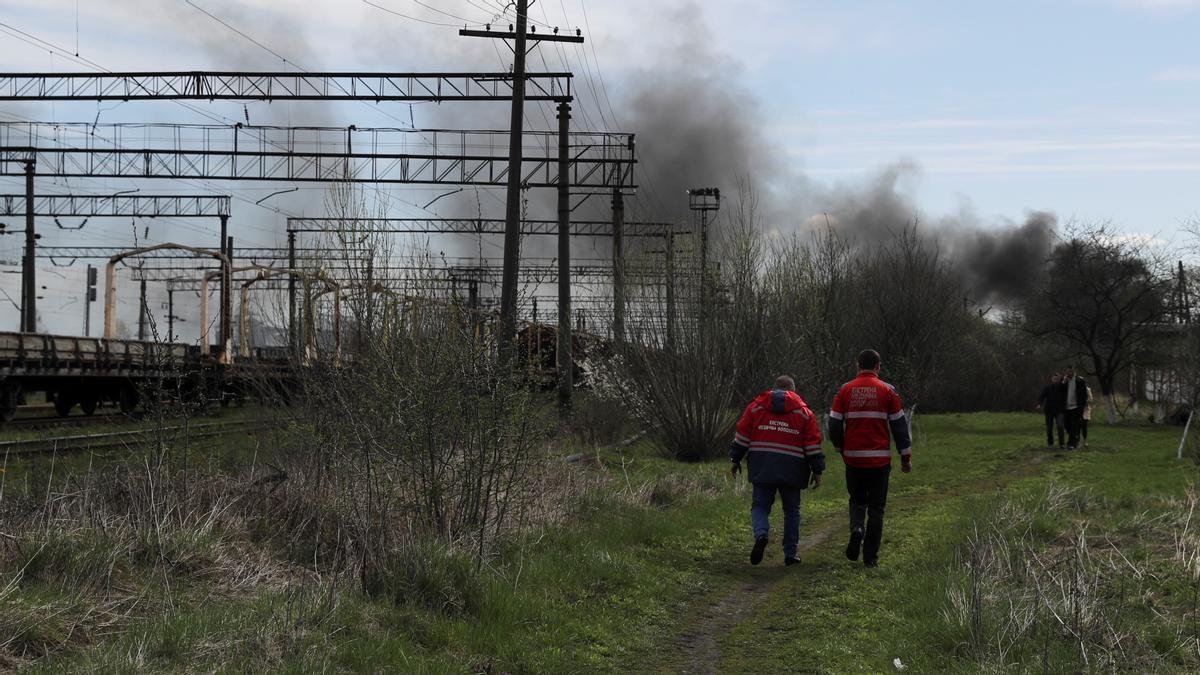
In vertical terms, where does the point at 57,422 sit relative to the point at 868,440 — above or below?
below

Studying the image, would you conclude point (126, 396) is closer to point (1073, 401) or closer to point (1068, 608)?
point (1073, 401)

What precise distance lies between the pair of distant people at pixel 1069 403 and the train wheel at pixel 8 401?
2376 centimetres

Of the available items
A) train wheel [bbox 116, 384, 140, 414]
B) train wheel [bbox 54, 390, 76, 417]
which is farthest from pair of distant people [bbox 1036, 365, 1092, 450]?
train wheel [bbox 54, 390, 76, 417]

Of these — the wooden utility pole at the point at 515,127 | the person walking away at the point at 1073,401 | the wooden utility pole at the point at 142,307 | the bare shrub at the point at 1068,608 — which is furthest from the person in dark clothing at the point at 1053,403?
the wooden utility pole at the point at 142,307

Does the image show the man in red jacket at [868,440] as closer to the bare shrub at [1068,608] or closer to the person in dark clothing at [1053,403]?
the bare shrub at [1068,608]

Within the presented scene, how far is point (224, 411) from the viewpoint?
3559 cm

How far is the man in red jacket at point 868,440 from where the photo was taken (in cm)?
970

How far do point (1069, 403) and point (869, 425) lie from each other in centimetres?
1745

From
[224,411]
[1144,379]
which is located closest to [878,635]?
[224,411]

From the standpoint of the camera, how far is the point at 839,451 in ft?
32.1

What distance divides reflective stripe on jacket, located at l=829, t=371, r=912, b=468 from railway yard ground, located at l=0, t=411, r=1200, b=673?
962 mm

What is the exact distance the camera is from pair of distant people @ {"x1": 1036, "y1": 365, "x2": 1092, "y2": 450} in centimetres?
2484

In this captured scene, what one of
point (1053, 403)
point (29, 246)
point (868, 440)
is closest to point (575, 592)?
point (868, 440)

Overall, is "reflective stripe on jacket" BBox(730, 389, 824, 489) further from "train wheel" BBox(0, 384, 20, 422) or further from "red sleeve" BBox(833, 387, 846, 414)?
"train wheel" BBox(0, 384, 20, 422)
